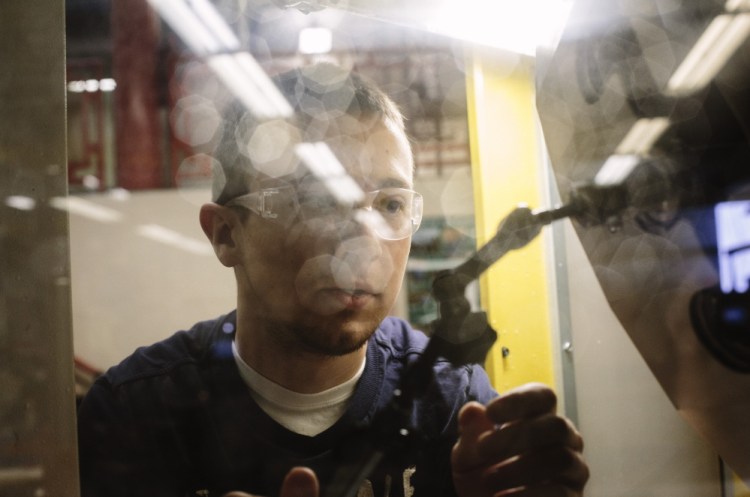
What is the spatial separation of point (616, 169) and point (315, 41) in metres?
0.44

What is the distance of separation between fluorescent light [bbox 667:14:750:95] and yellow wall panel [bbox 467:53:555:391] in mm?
166

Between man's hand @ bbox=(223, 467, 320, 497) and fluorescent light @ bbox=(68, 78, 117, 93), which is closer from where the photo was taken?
man's hand @ bbox=(223, 467, 320, 497)

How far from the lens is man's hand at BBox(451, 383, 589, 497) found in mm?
607

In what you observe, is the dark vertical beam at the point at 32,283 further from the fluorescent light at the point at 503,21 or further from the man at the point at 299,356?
the fluorescent light at the point at 503,21

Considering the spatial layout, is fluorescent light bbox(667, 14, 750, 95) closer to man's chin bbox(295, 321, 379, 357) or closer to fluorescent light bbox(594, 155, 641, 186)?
fluorescent light bbox(594, 155, 641, 186)

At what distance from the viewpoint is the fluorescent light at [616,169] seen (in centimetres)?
61

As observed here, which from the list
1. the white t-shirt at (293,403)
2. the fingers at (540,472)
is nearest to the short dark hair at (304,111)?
the white t-shirt at (293,403)

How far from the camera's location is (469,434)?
63 cm

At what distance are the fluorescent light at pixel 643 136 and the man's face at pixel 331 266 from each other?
10.1 inches

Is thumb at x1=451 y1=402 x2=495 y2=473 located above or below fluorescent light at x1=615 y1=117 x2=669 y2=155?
below

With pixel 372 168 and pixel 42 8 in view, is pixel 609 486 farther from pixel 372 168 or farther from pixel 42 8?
pixel 42 8

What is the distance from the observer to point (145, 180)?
0.67 m

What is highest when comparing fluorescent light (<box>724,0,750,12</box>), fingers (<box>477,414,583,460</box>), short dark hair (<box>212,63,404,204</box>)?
fluorescent light (<box>724,0,750,12</box>)

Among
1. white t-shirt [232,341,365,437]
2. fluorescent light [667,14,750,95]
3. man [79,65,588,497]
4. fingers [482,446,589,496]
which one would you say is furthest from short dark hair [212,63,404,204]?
fingers [482,446,589,496]
